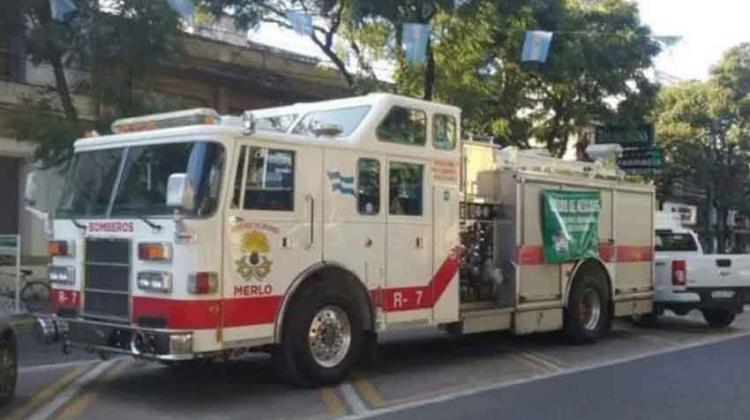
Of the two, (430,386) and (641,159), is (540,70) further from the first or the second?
(430,386)

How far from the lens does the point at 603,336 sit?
48.4 feet

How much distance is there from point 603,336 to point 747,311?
925 cm

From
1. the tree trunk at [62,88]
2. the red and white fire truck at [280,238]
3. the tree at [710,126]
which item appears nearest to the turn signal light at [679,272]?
the red and white fire truck at [280,238]

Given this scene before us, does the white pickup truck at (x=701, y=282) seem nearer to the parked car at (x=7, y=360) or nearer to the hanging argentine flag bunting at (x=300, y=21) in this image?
the hanging argentine flag bunting at (x=300, y=21)

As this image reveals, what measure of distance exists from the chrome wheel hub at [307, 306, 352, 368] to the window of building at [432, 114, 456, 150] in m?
2.46

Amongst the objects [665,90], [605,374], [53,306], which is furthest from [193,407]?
[665,90]

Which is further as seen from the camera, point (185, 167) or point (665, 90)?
point (665, 90)

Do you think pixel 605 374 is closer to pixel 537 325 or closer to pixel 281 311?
pixel 537 325

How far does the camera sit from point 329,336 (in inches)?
A: 386

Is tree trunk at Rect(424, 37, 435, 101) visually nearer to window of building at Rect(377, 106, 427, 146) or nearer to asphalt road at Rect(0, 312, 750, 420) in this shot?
asphalt road at Rect(0, 312, 750, 420)

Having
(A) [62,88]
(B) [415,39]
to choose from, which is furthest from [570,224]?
(A) [62,88]

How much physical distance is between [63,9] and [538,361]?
926 cm

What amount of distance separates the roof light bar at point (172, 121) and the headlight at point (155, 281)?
4.86 feet

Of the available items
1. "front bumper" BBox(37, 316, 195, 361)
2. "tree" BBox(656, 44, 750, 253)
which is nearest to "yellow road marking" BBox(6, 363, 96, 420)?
"front bumper" BBox(37, 316, 195, 361)
